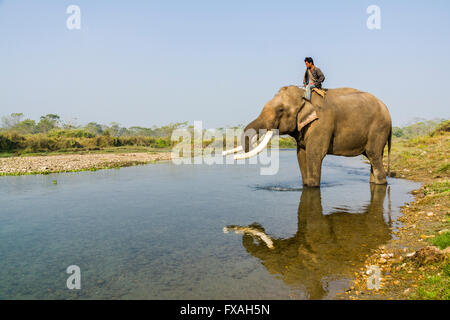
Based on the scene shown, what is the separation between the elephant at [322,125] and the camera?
9297mm

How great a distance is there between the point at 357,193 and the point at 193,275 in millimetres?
7188

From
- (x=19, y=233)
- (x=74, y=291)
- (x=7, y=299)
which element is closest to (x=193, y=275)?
(x=74, y=291)

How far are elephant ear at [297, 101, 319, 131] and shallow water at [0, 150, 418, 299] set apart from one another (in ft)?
6.91

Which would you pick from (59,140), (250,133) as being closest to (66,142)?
(59,140)

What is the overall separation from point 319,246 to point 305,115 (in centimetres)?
521

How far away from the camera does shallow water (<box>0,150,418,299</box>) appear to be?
3.78 m

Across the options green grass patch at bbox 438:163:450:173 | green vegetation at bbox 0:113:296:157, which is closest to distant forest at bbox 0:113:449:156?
green vegetation at bbox 0:113:296:157

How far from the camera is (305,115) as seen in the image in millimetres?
9344

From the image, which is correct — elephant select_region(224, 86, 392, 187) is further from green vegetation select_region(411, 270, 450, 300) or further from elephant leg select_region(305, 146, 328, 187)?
green vegetation select_region(411, 270, 450, 300)

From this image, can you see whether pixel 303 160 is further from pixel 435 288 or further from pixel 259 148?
pixel 435 288

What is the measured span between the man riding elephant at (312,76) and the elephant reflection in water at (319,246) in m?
3.91
